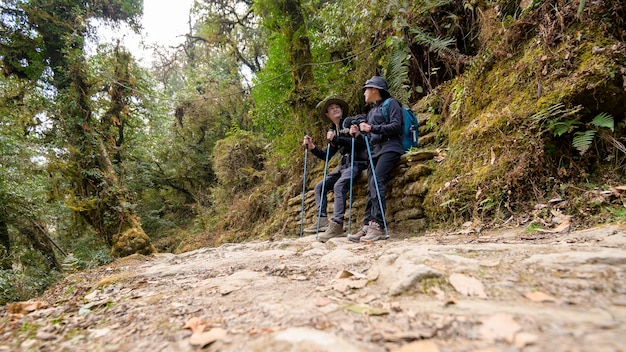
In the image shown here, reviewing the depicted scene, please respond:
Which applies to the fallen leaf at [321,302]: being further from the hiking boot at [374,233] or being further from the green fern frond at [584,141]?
the green fern frond at [584,141]

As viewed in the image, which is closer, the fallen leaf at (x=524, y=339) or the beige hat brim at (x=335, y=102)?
the fallen leaf at (x=524, y=339)

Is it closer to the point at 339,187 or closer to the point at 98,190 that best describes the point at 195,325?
the point at 339,187

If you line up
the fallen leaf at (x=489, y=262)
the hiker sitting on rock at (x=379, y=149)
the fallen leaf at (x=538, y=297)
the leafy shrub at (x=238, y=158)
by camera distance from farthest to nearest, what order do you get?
1. the leafy shrub at (x=238, y=158)
2. the hiker sitting on rock at (x=379, y=149)
3. the fallen leaf at (x=489, y=262)
4. the fallen leaf at (x=538, y=297)

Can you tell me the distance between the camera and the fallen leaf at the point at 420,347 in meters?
0.91


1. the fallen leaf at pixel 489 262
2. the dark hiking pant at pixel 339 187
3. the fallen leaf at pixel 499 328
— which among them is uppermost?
the dark hiking pant at pixel 339 187

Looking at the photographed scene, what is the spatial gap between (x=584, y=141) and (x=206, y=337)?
140 inches

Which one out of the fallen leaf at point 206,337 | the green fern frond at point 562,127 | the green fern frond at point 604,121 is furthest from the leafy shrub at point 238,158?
the fallen leaf at point 206,337

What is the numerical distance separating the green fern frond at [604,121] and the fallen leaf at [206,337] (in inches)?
142

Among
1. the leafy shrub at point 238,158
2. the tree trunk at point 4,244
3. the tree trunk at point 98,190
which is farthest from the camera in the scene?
the leafy shrub at point 238,158

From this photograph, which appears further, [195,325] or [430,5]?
[430,5]

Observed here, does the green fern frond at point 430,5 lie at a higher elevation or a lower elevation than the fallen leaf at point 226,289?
higher

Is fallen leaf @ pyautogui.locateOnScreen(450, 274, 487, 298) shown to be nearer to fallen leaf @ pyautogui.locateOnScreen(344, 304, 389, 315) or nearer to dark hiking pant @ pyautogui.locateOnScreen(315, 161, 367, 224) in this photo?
fallen leaf @ pyautogui.locateOnScreen(344, 304, 389, 315)

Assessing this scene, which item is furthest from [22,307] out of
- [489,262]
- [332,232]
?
[332,232]

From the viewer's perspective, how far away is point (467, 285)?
1.35 meters
